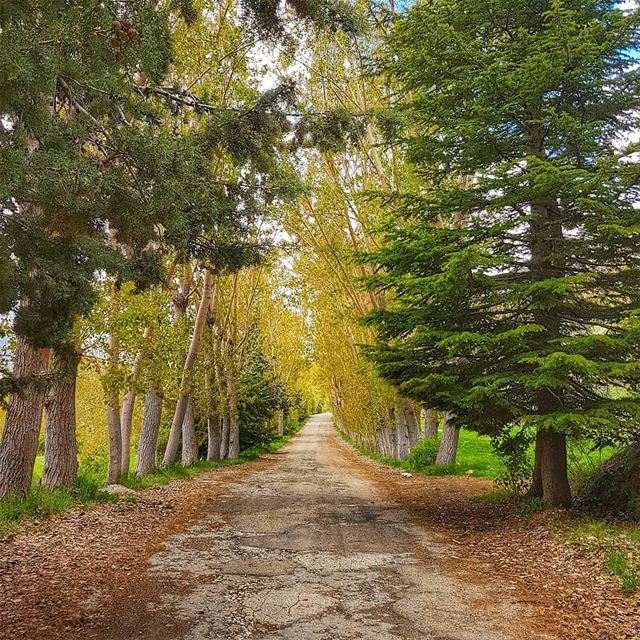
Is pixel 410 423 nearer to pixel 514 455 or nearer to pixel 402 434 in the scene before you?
pixel 402 434

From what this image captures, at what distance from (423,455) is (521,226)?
10.7 m

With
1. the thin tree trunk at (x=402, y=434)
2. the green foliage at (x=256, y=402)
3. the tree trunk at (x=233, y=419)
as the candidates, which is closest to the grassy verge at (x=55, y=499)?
the tree trunk at (x=233, y=419)

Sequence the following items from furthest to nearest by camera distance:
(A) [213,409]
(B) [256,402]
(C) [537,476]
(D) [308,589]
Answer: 1. (B) [256,402]
2. (A) [213,409]
3. (C) [537,476]
4. (D) [308,589]

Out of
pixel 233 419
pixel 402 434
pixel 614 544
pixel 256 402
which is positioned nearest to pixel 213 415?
Answer: pixel 233 419

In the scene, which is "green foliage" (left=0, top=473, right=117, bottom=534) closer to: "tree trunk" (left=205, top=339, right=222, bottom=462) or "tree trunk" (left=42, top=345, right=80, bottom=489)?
"tree trunk" (left=42, top=345, right=80, bottom=489)

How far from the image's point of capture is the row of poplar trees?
4.32m

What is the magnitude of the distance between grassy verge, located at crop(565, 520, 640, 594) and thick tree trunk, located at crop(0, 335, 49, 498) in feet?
26.3

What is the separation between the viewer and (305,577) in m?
6.09

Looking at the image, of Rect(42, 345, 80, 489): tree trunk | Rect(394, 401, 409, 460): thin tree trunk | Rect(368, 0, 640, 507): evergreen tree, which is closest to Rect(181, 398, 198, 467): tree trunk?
Rect(394, 401, 409, 460): thin tree trunk

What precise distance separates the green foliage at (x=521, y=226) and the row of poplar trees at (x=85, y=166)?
7.59ft

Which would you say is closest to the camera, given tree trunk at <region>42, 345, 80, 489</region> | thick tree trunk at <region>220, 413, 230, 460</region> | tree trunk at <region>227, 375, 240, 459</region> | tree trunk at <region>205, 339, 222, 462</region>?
tree trunk at <region>42, 345, 80, 489</region>

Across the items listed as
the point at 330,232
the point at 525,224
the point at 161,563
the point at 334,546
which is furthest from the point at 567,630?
the point at 330,232

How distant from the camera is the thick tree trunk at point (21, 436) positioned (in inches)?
347

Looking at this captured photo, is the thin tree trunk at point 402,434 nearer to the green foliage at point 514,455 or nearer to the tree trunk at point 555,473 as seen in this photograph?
the green foliage at point 514,455
